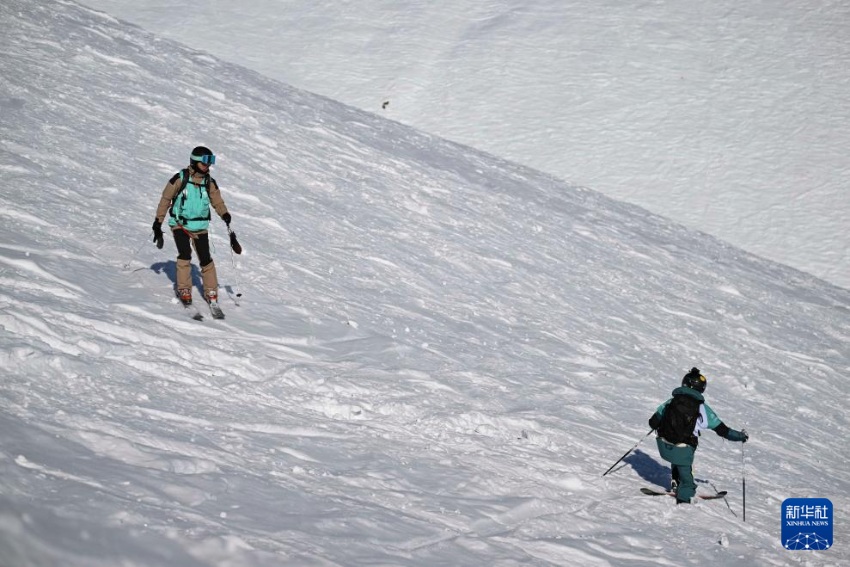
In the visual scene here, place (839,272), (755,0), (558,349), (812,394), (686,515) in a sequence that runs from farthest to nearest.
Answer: (755,0), (839,272), (812,394), (558,349), (686,515)

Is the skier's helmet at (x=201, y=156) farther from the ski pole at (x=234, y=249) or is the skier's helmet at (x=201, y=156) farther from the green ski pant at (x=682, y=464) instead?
the green ski pant at (x=682, y=464)

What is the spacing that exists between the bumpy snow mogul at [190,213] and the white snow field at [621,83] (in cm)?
1542

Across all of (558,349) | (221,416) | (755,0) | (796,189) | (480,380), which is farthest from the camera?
(755,0)

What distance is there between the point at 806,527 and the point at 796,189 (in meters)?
16.2

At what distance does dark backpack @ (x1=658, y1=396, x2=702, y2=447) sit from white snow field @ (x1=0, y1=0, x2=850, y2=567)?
0.68m

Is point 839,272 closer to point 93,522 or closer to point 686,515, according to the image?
point 686,515

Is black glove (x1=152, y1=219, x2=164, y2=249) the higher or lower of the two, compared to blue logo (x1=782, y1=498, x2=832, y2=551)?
higher

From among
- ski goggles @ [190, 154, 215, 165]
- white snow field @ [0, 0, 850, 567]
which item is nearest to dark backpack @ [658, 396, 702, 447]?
white snow field @ [0, 0, 850, 567]

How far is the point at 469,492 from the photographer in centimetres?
741

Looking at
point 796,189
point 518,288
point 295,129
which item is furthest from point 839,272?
point 295,129

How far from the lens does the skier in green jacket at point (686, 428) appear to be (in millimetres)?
8492

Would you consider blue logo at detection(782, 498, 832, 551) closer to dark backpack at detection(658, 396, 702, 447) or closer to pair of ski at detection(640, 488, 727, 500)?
pair of ski at detection(640, 488, 727, 500)

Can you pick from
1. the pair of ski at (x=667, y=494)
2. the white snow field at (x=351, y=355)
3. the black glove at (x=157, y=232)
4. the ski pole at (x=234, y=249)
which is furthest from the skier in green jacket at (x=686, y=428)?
the black glove at (x=157, y=232)

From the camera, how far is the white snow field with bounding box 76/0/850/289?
23297 millimetres
